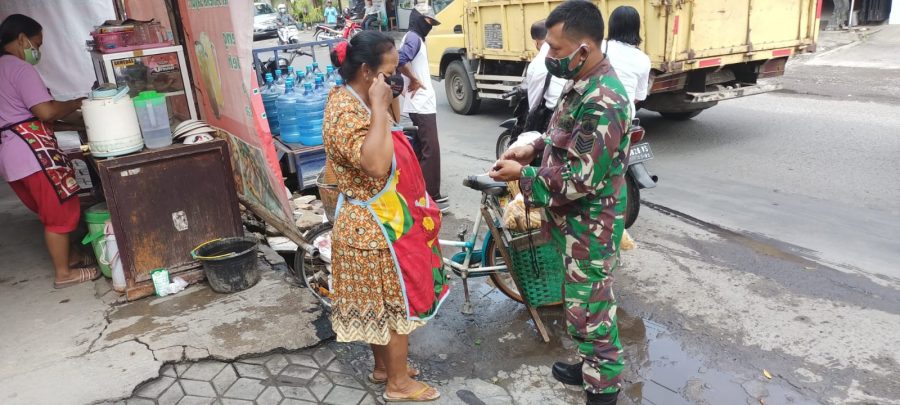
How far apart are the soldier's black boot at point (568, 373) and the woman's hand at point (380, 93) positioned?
61.4 inches

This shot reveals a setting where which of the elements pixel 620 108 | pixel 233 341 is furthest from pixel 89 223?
pixel 620 108

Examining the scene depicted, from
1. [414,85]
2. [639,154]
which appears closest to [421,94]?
[414,85]

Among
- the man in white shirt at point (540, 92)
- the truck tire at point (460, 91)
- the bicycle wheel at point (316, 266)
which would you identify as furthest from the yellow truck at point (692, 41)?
the bicycle wheel at point (316, 266)

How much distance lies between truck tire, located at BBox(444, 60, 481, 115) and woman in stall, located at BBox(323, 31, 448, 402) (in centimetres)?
743

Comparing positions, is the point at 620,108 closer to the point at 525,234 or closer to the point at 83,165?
the point at 525,234

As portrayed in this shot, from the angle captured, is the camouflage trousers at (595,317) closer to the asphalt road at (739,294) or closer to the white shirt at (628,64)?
the asphalt road at (739,294)

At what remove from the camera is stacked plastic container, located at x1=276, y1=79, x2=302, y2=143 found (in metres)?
5.84

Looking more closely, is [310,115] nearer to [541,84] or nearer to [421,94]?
[421,94]

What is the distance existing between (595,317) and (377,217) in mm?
1017

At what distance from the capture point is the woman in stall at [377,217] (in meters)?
2.48

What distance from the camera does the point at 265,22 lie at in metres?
29.9

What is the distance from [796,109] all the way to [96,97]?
27.7 feet

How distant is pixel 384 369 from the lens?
312 cm

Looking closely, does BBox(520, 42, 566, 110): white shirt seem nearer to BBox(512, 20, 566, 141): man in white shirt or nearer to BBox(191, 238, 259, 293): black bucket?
BBox(512, 20, 566, 141): man in white shirt
